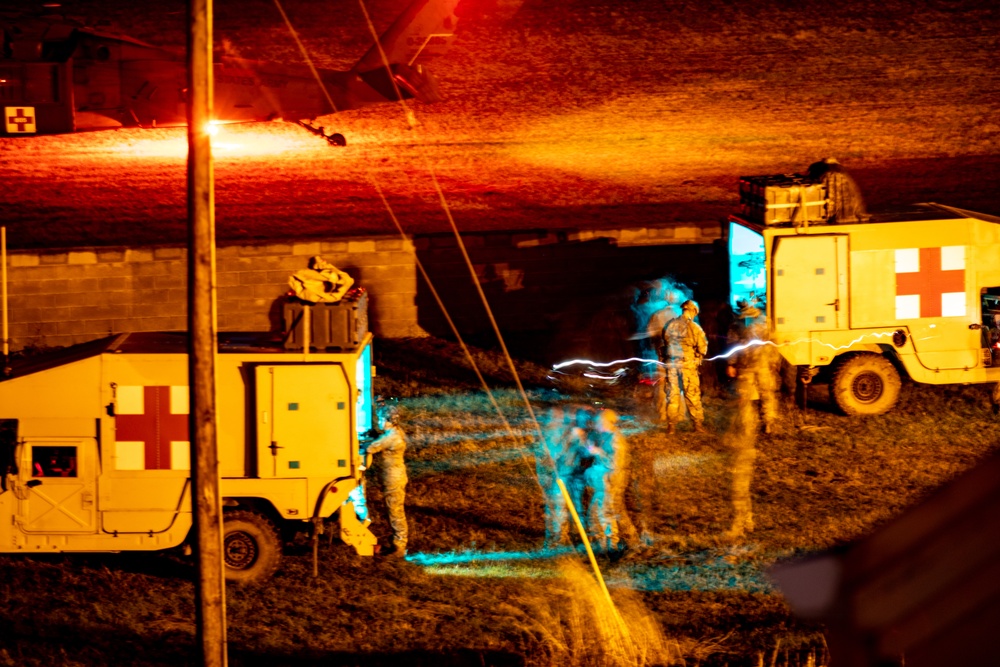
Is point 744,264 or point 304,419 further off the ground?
point 744,264

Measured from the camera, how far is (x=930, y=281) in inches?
592

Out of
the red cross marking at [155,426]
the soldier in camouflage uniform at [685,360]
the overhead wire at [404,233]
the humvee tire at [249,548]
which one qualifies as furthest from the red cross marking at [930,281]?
the red cross marking at [155,426]

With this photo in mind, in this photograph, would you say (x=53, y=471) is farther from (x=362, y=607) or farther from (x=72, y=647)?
(x=362, y=607)

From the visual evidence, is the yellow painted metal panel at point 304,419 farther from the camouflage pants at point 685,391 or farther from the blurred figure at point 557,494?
the camouflage pants at point 685,391

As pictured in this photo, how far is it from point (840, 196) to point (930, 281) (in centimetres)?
140

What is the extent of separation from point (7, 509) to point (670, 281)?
9231mm

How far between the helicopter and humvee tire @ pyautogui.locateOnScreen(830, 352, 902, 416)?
1039cm

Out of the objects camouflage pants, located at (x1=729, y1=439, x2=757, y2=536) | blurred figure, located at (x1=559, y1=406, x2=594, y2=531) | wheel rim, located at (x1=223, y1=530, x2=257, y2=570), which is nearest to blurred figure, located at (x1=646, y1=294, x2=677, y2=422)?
camouflage pants, located at (x1=729, y1=439, x2=757, y2=536)

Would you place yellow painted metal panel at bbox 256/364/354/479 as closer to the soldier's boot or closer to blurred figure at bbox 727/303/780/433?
the soldier's boot

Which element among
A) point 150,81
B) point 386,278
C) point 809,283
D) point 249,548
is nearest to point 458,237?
point 386,278

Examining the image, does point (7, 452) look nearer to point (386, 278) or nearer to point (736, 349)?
point (736, 349)

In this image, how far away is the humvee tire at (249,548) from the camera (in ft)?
36.3

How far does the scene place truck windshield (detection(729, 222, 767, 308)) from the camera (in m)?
16.2

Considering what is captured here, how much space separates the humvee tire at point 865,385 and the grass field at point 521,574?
0.21 metres
